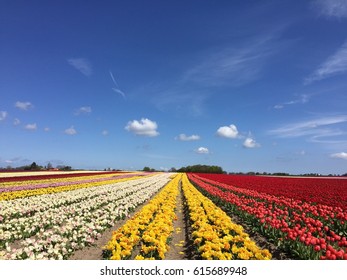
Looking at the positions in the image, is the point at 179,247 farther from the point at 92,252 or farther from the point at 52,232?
the point at 52,232

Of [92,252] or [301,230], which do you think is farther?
[92,252]

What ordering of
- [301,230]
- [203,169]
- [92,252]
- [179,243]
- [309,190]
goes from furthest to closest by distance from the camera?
[203,169] < [309,190] < [179,243] < [92,252] < [301,230]

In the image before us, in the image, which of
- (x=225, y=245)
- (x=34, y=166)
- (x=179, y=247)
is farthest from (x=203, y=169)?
(x=225, y=245)

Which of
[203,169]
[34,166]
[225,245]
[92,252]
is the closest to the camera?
[225,245]

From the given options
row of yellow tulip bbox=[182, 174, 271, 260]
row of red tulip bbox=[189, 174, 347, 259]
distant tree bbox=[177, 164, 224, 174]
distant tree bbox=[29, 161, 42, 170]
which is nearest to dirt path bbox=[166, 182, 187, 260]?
row of yellow tulip bbox=[182, 174, 271, 260]

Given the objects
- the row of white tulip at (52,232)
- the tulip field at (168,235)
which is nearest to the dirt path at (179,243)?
the tulip field at (168,235)

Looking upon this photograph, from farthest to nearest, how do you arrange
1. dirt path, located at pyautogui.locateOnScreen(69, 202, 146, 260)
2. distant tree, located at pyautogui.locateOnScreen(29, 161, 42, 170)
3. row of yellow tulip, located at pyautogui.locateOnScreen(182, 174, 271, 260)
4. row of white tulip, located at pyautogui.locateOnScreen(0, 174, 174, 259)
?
distant tree, located at pyautogui.locateOnScreen(29, 161, 42, 170), dirt path, located at pyautogui.locateOnScreen(69, 202, 146, 260), row of white tulip, located at pyautogui.locateOnScreen(0, 174, 174, 259), row of yellow tulip, located at pyautogui.locateOnScreen(182, 174, 271, 260)

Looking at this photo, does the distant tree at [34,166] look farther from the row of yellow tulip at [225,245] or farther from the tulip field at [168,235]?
the row of yellow tulip at [225,245]

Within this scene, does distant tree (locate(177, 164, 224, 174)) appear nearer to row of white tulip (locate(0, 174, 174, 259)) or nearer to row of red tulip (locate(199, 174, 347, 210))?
row of red tulip (locate(199, 174, 347, 210))

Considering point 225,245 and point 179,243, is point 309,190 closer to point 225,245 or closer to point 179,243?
point 179,243

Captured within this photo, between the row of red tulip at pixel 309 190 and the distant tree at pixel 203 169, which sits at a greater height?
the distant tree at pixel 203 169

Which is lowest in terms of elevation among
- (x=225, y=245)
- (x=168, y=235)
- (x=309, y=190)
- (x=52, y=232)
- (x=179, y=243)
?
(x=179, y=243)

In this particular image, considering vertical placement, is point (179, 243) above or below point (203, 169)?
below
